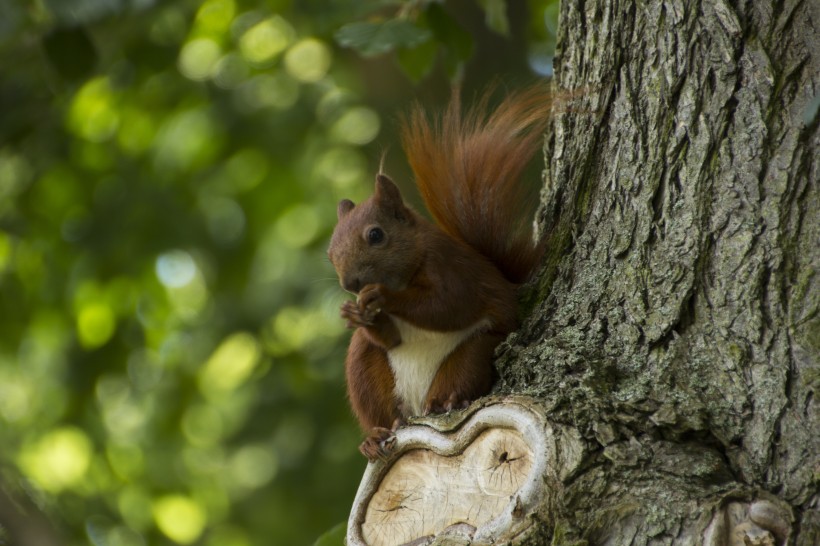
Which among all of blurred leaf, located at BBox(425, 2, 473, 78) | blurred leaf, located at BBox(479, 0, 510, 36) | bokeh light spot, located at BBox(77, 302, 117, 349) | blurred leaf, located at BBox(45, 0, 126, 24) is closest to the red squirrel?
blurred leaf, located at BBox(425, 2, 473, 78)

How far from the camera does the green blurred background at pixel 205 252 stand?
15.8 ft

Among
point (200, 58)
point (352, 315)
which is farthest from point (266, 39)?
point (352, 315)

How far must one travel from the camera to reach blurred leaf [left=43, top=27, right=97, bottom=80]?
307 cm

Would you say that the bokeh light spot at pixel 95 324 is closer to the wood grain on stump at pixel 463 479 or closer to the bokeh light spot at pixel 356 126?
the bokeh light spot at pixel 356 126

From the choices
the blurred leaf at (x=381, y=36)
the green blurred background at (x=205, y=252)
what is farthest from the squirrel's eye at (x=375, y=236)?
the green blurred background at (x=205, y=252)

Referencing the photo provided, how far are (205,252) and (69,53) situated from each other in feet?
7.14

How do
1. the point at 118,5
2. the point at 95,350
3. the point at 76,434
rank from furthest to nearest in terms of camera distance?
the point at 76,434 < the point at 95,350 < the point at 118,5

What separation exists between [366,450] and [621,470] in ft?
1.98

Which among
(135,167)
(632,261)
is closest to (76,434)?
(135,167)

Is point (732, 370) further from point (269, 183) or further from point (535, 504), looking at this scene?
point (269, 183)

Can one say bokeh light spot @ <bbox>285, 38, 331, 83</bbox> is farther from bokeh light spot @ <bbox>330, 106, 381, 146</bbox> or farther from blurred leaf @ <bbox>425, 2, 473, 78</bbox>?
blurred leaf @ <bbox>425, 2, 473, 78</bbox>

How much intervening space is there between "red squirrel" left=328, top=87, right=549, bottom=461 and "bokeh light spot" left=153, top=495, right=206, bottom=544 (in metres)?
3.09

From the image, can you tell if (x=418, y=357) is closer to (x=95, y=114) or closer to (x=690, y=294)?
(x=690, y=294)

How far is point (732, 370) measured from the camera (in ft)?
6.30
